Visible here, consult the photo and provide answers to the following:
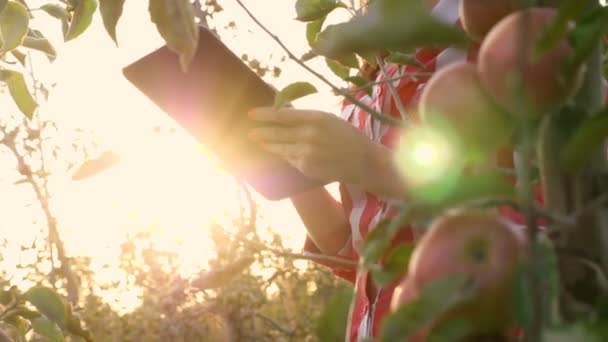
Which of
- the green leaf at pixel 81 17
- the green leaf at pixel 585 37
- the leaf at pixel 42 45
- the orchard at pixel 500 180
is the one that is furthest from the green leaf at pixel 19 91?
the green leaf at pixel 585 37

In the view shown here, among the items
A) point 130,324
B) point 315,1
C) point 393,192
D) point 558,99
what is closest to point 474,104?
point 558,99

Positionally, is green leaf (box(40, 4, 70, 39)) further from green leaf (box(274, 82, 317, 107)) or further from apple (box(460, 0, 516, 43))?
apple (box(460, 0, 516, 43))

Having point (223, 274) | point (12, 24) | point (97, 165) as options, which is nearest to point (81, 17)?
point (12, 24)

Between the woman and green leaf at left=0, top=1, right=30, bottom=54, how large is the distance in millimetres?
400

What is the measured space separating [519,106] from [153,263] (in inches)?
439

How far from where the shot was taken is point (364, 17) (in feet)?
1.73

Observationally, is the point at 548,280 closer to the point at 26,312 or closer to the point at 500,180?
the point at 500,180

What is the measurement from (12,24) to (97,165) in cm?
67

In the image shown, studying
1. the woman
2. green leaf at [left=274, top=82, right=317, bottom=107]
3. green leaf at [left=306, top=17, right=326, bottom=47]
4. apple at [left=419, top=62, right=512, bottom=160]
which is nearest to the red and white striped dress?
the woman

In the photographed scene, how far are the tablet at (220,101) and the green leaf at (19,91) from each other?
216 millimetres

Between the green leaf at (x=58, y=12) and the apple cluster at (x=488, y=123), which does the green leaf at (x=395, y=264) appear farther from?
the green leaf at (x=58, y=12)

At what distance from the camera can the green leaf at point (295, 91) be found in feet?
3.15

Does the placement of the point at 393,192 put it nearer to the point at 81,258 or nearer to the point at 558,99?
the point at 558,99

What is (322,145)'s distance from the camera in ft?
4.06
